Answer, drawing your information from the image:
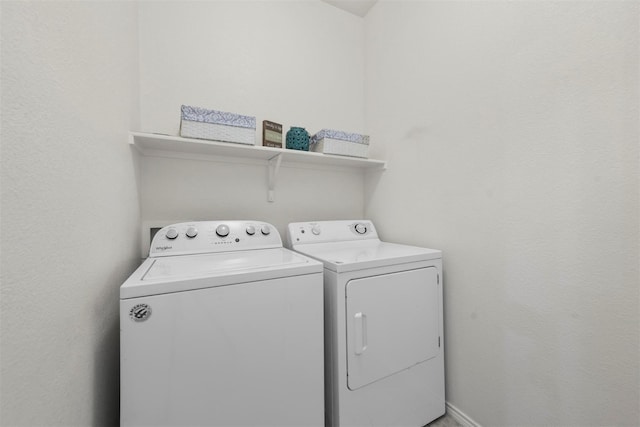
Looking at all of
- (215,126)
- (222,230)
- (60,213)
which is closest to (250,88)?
(215,126)

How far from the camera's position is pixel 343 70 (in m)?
2.11

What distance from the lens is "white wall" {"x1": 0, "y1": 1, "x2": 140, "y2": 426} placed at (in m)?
0.48

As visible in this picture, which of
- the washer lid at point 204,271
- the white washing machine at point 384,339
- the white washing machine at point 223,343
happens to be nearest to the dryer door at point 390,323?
the white washing machine at point 384,339

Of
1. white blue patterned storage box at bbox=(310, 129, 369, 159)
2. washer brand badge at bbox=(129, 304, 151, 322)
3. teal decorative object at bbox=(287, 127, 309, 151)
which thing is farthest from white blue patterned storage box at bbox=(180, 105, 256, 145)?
washer brand badge at bbox=(129, 304, 151, 322)

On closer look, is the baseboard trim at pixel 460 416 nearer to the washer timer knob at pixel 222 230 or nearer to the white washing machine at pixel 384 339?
the white washing machine at pixel 384 339

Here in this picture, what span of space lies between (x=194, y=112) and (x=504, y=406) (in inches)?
82.9

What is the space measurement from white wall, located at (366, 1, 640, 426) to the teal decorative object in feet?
2.34

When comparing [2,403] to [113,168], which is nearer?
[2,403]

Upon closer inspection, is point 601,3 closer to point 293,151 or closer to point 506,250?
point 506,250

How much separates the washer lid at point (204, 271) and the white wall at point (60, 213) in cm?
14

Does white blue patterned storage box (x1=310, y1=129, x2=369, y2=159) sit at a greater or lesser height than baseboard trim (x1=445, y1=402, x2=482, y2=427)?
greater

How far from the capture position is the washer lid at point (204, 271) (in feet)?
2.67

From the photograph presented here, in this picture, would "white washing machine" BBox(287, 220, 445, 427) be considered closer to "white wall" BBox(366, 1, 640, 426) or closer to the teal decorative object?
"white wall" BBox(366, 1, 640, 426)

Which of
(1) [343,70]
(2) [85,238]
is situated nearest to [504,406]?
(2) [85,238]
